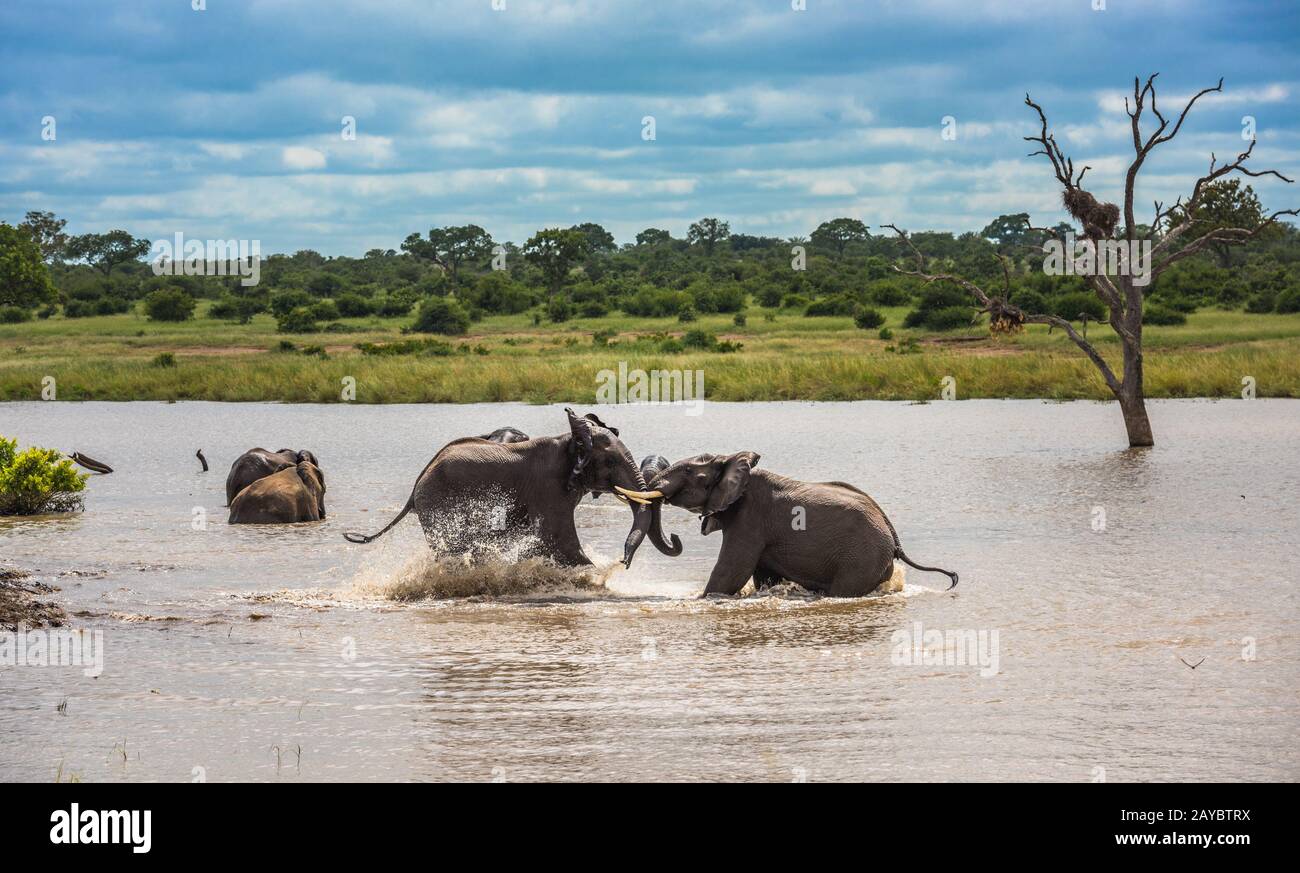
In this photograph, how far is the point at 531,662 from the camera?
841 centimetres

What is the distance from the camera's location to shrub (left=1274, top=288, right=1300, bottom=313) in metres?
46.6

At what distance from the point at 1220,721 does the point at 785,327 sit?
43.8 m

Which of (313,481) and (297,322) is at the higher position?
(297,322)

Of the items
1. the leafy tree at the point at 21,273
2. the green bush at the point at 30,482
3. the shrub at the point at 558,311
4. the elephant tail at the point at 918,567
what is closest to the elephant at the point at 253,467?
the green bush at the point at 30,482

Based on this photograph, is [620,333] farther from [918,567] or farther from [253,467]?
[918,567]

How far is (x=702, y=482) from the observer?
10.2 metres

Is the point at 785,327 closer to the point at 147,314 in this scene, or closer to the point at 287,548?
the point at 147,314

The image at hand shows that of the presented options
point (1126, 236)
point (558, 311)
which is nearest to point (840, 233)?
point (558, 311)

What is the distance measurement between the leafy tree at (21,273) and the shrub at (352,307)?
1177 centimetres

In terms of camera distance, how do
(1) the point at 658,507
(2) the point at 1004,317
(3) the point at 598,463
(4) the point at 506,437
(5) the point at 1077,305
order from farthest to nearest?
1. (5) the point at 1077,305
2. (2) the point at 1004,317
3. (4) the point at 506,437
4. (3) the point at 598,463
5. (1) the point at 658,507

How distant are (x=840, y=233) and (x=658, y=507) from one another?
100227mm

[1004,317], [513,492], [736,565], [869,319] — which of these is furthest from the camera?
[869,319]
